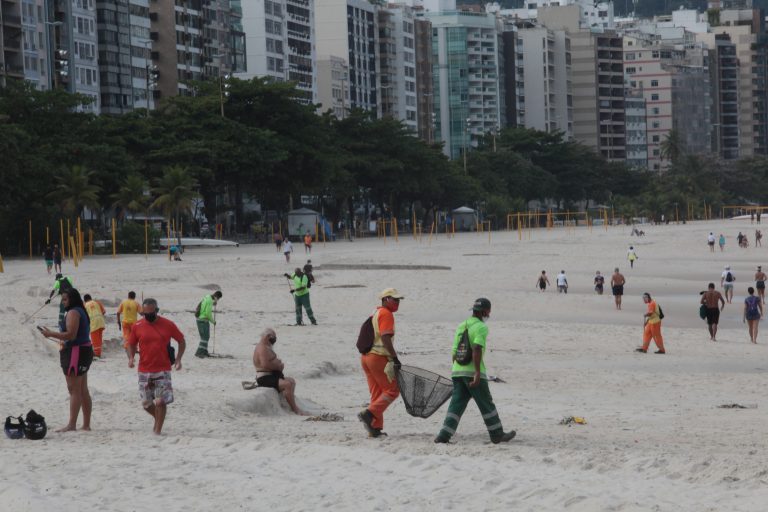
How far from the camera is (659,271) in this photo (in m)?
52.4

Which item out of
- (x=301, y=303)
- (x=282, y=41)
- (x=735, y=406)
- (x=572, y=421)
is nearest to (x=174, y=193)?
(x=301, y=303)

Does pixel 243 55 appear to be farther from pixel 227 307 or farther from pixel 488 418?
pixel 488 418

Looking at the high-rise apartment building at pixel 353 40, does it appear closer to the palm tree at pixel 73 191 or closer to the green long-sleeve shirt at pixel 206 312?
the palm tree at pixel 73 191

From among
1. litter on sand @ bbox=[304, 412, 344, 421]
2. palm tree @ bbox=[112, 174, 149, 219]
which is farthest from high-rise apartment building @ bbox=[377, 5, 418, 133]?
litter on sand @ bbox=[304, 412, 344, 421]

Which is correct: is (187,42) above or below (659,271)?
above

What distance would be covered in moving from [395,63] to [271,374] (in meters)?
138

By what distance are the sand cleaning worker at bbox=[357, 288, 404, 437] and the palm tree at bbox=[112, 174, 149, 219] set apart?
52.5 metres

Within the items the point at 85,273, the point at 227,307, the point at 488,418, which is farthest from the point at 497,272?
the point at 488,418

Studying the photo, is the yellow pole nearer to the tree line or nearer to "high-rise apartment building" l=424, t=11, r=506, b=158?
the tree line

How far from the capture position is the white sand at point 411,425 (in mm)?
10820

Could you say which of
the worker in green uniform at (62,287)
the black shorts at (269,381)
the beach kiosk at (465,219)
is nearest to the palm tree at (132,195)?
the worker in green uniform at (62,287)

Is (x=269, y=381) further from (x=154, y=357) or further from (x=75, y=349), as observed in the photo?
(x=75, y=349)

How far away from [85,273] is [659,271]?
20337 millimetres

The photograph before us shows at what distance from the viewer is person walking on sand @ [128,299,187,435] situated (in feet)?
43.5
